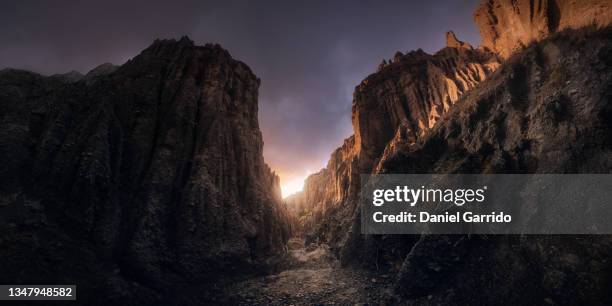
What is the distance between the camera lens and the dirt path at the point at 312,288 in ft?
60.7

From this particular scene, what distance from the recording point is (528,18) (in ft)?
85.3

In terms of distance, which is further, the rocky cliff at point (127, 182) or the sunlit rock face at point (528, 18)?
the sunlit rock face at point (528, 18)

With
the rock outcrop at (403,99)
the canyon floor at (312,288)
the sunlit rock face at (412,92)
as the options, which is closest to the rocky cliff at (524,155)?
the canyon floor at (312,288)

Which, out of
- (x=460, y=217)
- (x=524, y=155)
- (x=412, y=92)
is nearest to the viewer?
(x=524, y=155)

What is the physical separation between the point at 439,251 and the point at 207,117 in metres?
26.5

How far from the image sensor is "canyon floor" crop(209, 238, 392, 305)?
18453 millimetres

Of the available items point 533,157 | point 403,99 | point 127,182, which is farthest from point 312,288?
point 403,99

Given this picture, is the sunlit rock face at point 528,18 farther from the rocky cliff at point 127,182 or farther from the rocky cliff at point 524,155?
the rocky cliff at point 127,182

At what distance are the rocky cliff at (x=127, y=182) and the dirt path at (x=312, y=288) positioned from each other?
2.74 metres

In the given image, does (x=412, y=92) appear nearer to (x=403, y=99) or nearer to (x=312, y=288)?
(x=403, y=99)

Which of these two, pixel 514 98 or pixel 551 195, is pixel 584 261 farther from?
pixel 514 98

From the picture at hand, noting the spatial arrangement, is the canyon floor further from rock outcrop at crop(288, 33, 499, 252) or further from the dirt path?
rock outcrop at crop(288, 33, 499, 252)

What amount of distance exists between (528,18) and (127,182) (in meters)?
44.6

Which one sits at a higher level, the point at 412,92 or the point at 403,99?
the point at 412,92
